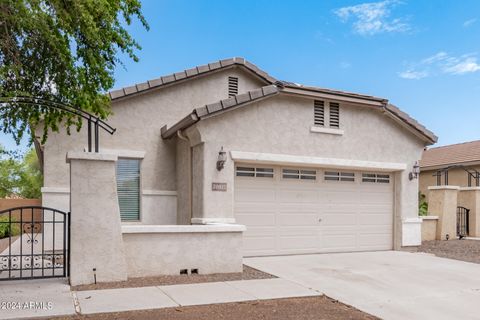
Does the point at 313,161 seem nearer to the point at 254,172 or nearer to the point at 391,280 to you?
the point at 254,172

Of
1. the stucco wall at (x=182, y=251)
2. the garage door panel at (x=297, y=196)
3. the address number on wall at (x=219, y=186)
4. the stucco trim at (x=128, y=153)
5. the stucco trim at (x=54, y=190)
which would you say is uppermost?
the stucco trim at (x=128, y=153)

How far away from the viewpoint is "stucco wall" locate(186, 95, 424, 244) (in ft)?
36.6

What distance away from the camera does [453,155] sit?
87.2 feet

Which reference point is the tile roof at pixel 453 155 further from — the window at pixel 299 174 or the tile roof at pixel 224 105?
the tile roof at pixel 224 105

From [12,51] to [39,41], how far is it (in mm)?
612

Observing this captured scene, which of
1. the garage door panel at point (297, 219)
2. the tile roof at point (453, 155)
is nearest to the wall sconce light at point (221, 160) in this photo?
the garage door panel at point (297, 219)

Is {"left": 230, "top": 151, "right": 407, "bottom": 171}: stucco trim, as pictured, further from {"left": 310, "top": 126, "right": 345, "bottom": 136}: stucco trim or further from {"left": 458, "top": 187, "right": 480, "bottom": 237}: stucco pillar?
{"left": 458, "top": 187, "right": 480, "bottom": 237}: stucco pillar

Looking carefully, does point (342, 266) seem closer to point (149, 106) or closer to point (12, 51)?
point (149, 106)

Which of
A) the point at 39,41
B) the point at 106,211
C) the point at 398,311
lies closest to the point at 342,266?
the point at 398,311

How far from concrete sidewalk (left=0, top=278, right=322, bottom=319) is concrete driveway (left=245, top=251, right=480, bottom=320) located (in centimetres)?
92

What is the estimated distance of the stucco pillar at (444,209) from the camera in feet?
59.0

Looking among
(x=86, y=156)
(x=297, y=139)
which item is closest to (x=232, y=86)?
(x=297, y=139)

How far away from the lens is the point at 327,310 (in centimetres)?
691

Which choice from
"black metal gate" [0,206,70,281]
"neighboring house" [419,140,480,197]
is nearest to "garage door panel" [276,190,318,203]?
"black metal gate" [0,206,70,281]
